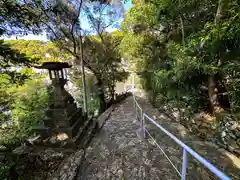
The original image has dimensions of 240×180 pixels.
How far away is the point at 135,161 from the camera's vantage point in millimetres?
2715

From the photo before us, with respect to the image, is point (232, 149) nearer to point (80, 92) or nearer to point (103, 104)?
point (103, 104)

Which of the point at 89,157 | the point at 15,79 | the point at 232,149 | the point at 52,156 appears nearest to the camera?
the point at 15,79

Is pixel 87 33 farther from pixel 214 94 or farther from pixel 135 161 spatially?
pixel 135 161

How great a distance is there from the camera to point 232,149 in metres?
2.92

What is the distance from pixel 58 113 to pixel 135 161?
2.38 metres

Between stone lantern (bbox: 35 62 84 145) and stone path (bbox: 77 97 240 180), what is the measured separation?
79cm

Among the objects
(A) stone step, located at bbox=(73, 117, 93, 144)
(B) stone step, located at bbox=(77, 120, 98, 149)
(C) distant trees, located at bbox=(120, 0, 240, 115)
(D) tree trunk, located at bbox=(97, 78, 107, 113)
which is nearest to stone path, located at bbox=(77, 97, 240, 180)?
(B) stone step, located at bbox=(77, 120, 98, 149)

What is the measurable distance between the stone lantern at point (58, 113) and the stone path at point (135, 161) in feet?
2.60

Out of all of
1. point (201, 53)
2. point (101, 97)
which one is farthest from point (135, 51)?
point (201, 53)

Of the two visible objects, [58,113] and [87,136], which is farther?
[87,136]

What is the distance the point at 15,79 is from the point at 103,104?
7.18 metres

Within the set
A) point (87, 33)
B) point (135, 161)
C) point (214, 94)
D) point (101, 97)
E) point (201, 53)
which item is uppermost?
point (87, 33)

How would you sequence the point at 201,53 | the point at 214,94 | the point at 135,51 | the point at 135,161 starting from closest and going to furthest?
1. the point at 135,161
2. the point at 201,53
3. the point at 214,94
4. the point at 135,51

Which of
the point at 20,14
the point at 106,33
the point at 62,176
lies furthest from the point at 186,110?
the point at 106,33
